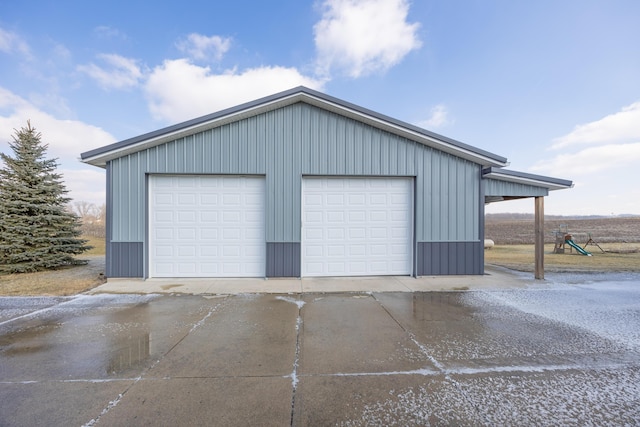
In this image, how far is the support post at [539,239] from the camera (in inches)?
283

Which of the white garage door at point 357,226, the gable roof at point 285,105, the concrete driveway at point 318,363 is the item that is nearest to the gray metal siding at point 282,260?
the white garage door at point 357,226

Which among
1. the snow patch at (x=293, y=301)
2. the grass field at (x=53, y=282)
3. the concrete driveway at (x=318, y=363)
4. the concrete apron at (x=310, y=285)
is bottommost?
the grass field at (x=53, y=282)

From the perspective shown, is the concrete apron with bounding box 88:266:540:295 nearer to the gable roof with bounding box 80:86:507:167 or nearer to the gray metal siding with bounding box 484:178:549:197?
the gray metal siding with bounding box 484:178:549:197

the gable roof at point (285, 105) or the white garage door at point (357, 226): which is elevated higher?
the gable roof at point (285, 105)

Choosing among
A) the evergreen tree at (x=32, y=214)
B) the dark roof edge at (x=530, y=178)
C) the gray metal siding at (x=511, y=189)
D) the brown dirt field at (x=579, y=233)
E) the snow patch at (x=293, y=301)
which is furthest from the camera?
the brown dirt field at (x=579, y=233)

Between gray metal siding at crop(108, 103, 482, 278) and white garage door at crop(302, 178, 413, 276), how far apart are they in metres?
0.32

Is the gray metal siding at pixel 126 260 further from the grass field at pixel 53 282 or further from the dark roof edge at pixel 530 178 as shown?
the dark roof edge at pixel 530 178

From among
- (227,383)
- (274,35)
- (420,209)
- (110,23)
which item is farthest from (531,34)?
(110,23)

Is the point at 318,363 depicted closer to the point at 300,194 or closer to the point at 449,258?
the point at 300,194

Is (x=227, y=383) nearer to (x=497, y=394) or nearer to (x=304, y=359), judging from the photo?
(x=304, y=359)

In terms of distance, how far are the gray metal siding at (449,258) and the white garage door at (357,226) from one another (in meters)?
0.39

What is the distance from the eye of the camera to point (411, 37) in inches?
410

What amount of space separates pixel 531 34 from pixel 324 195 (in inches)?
375

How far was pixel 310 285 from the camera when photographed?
656 centimetres
